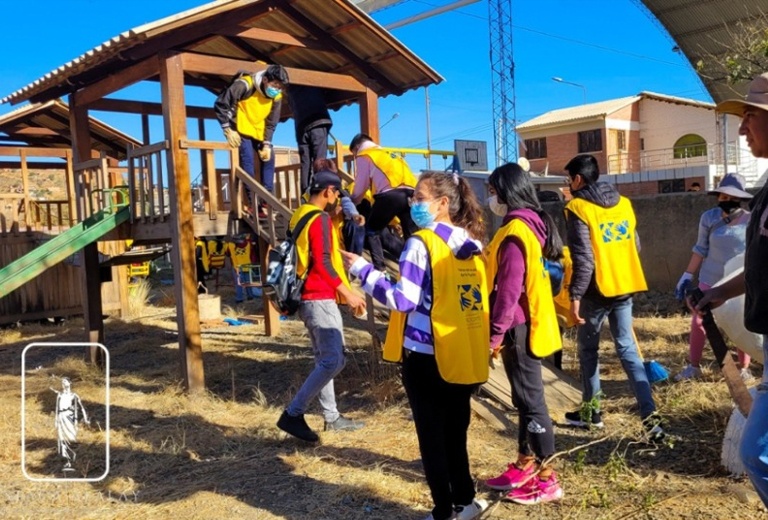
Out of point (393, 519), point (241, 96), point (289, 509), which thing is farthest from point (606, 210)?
point (241, 96)

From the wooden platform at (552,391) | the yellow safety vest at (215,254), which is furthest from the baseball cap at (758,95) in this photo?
the yellow safety vest at (215,254)

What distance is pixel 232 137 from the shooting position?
7387mm

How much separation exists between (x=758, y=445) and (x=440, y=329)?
4.37 feet

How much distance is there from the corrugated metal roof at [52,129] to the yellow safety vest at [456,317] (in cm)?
1034

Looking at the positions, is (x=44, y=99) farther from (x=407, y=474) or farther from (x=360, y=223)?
(x=407, y=474)

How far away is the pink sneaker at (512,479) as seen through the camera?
3881 millimetres

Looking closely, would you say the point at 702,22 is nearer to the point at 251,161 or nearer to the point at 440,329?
the point at 251,161

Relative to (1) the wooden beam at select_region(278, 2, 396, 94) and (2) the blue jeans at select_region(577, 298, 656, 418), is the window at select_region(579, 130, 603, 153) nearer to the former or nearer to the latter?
(1) the wooden beam at select_region(278, 2, 396, 94)

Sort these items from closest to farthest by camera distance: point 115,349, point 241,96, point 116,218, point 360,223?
point 360,223, point 241,96, point 116,218, point 115,349

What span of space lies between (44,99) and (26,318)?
585 centimetres

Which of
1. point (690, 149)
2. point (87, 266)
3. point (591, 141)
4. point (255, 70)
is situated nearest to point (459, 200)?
point (255, 70)

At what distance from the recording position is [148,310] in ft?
48.3

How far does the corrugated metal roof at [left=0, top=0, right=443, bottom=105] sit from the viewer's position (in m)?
7.19

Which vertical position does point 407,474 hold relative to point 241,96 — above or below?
below
